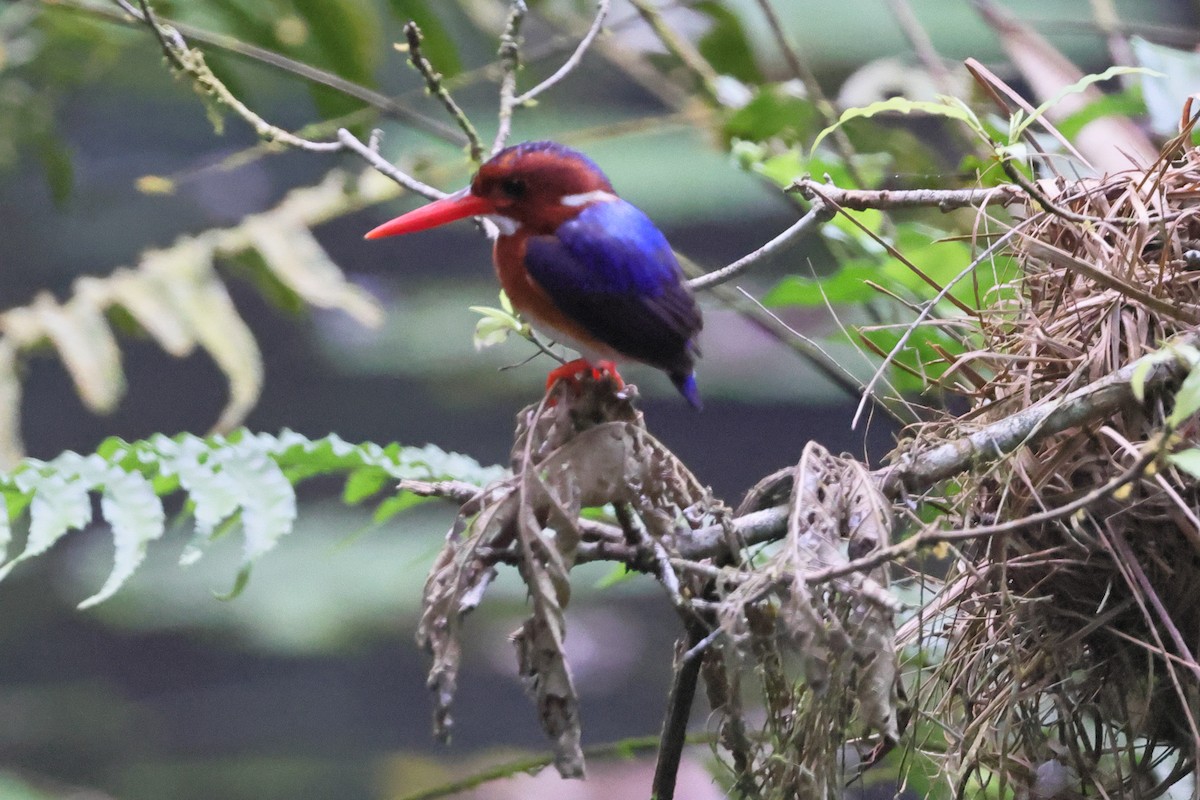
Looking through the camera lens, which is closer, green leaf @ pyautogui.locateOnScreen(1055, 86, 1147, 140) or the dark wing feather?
the dark wing feather

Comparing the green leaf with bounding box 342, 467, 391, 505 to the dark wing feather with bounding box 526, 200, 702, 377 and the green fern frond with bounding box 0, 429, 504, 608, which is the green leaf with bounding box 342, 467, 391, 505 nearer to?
the green fern frond with bounding box 0, 429, 504, 608

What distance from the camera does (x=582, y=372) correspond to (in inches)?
28.7

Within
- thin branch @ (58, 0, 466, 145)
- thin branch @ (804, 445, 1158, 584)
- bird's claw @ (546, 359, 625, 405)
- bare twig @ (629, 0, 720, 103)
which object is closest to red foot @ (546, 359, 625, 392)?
bird's claw @ (546, 359, 625, 405)

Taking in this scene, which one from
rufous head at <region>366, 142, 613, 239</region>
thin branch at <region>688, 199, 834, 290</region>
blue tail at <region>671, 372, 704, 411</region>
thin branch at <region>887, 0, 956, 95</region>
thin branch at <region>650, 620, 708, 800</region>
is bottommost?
thin branch at <region>650, 620, 708, 800</region>

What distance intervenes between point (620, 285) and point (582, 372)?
105 mm

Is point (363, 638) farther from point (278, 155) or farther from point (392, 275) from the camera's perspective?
point (278, 155)

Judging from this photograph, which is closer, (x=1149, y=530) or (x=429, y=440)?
(x=1149, y=530)

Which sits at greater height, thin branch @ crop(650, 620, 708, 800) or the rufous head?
the rufous head

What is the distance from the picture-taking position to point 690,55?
1.57 metres

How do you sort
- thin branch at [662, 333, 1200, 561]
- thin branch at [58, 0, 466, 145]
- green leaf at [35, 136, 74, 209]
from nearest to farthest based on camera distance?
thin branch at [662, 333, 1200, 561], thin branch at [58, 0, 466, 145], green leaf at [35, 136, 74, 209]

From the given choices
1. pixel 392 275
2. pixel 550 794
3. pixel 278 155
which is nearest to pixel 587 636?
pixel 550 794

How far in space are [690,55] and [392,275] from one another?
1.40m

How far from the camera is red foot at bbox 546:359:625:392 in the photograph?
0.71 m

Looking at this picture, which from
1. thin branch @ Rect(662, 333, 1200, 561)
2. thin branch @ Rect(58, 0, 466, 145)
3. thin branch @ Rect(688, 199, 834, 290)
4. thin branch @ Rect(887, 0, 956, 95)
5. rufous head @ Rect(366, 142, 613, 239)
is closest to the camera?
thin branch @ Rect(662, 333, 1200, 561)
